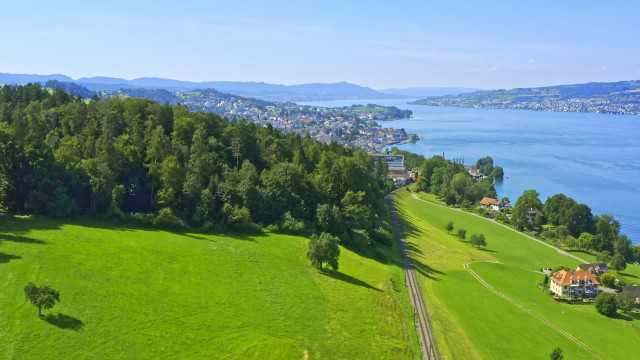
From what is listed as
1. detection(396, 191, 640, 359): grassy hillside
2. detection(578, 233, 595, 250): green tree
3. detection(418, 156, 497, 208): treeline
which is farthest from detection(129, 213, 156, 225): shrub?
detection(418, 156, 497, 208): treeline

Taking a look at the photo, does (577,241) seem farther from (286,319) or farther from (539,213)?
(286,319)

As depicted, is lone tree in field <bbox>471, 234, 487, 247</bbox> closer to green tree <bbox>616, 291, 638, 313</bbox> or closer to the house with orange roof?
the house with orange roof

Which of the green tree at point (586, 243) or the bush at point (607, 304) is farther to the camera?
the green tree at point (586, 243)

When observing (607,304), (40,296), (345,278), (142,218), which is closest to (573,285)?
(607,304)

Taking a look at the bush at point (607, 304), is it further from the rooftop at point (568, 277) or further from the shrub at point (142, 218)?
the shrub at point (142, 218)

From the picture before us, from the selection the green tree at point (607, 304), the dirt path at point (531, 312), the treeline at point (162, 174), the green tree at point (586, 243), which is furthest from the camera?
the green tree at point (586, 243)

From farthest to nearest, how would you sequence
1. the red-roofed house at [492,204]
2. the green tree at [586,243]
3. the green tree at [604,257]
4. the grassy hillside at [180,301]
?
the red-roofed house at [492,204] → the green tree at [586,243] → the green tree at [604,257] → the grassy hillside at [180,301]

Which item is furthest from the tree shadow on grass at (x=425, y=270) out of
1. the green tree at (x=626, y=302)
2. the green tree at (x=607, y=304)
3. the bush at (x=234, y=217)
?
the green tree at (x=626, y=302)
